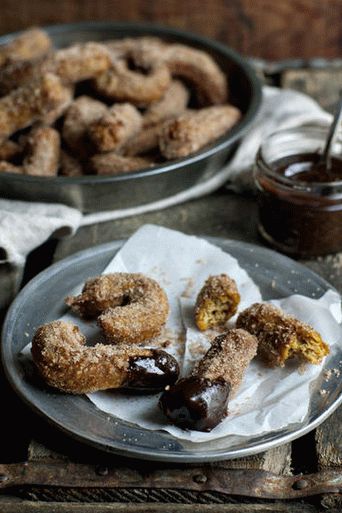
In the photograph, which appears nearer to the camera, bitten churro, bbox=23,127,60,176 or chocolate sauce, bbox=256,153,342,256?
chocolate sauce, bbox=256,153,342,256

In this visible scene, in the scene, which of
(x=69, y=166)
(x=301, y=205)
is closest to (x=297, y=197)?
(x=301, y=205)

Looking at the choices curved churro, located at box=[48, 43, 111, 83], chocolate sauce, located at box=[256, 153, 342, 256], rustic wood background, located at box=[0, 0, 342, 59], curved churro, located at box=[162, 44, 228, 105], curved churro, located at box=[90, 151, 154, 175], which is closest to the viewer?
chocolate sauce, located at box=[256, 153, 342, 256]

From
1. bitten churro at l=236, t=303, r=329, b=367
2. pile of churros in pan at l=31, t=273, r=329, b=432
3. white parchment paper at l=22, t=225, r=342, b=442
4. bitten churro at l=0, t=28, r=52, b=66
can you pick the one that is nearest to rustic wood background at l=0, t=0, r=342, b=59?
bitten churro at l=0, t=28, r=52, b=66

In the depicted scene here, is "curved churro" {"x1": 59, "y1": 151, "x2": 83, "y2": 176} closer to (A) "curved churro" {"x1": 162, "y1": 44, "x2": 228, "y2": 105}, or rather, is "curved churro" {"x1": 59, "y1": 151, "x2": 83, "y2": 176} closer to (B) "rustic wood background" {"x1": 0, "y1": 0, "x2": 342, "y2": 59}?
(A) "curved churro" {"x1": 162, "y1": 44, "x2": 228, "y2": 105}

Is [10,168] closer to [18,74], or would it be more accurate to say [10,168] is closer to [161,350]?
A: [18,74]

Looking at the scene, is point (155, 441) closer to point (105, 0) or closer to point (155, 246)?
point (155, 246)

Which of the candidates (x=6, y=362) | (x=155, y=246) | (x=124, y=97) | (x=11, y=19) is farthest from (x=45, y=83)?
(x=11, y=19)

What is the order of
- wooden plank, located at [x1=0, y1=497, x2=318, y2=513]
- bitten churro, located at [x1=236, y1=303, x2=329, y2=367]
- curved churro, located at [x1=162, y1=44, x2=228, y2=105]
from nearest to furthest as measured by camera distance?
1. wooden plank, located at [x1=0, y1=497, x2=318, y2=513]
2. bitten churro, located at [x1=236, y1=303, x2=329, y2=367]
3. curved churro, located at [x1=162, y1=44, x2=228, y2=105]

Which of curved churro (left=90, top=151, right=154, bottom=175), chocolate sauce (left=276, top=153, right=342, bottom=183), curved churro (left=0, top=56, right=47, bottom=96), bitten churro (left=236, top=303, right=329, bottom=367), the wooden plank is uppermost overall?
curved churro (left=0, top=56, right=47, bottom=96)
